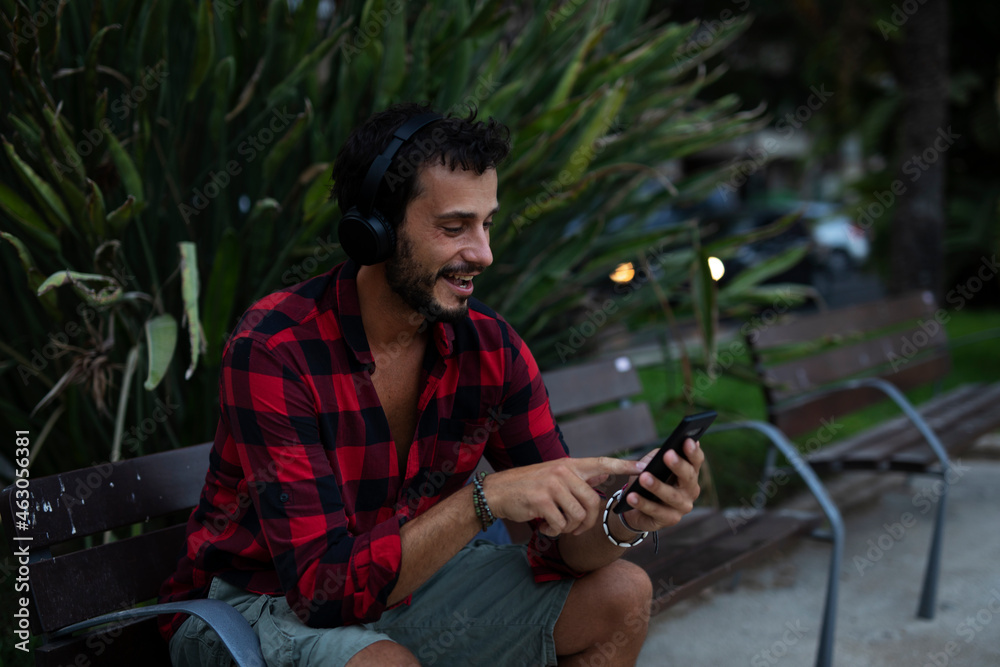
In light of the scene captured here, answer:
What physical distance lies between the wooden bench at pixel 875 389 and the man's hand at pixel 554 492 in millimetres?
2254

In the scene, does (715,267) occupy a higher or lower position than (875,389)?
higher

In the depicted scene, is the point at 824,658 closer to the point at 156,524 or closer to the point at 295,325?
the point at 295,325

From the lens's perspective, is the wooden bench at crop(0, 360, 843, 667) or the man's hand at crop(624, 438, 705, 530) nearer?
the man's hand at crop(624, 438, 705, 530)

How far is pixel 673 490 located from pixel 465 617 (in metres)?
0.56

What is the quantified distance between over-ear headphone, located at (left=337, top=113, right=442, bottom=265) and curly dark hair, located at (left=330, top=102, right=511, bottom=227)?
0.02 meters

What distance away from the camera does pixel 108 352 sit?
8.61ft

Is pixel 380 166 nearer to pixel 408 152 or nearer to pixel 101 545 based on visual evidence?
pixel 408 152

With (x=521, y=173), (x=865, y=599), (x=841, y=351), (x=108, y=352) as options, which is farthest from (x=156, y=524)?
(x=841, y=351)

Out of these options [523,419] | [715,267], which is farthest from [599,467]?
[715,267]

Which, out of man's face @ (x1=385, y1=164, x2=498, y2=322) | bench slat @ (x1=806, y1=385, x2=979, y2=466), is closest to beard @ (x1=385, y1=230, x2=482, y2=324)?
man's face @ (x1=385, y1=164, x2=498, y2=322)

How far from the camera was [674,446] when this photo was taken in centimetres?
154

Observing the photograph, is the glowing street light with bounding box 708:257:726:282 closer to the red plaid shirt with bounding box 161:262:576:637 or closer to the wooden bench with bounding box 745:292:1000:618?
the wooden bench with bounding box 745:292:1000:618

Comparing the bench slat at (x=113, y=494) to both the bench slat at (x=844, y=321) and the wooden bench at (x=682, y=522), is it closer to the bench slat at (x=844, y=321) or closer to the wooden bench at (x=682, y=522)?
the wooden bench at (x=682, y=522)

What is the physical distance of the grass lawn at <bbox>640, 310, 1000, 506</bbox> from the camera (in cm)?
398
